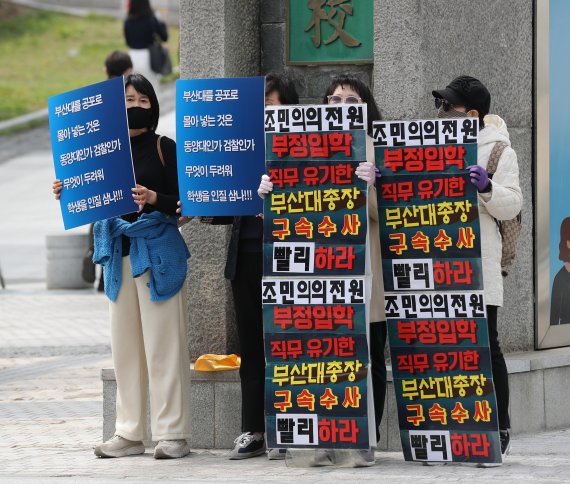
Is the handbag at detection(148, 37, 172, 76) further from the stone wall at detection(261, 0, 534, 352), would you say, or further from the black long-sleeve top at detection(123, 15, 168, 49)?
the stone wall at detection(261, 0, 534, 352)

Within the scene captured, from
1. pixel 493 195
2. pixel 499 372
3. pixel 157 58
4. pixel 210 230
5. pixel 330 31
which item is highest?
pixel 157 58

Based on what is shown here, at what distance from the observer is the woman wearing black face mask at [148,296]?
7.57 meters

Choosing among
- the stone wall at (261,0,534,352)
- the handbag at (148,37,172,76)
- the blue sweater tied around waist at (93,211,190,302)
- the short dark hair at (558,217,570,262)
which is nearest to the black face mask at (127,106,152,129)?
the blue sweater tied around waist at (93,211,190,302)

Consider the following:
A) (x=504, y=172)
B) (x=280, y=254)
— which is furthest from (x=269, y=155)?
(x=504, y=172)

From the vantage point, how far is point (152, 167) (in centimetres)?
771

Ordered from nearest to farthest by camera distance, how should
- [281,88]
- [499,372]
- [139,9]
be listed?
[499,372]
[281,88]
[139,9]

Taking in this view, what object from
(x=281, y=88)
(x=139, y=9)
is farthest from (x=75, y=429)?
(x=139, y=9)

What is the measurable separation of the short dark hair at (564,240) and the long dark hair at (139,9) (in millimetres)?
9548

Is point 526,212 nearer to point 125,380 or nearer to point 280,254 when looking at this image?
point 280,254

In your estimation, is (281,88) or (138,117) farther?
(138,117)

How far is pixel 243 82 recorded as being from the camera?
7.45 meters

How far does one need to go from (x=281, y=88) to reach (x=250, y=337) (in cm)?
Answer: 127

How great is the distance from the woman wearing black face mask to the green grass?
85.7 ft

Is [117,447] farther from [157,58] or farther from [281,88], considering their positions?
[157,58]
